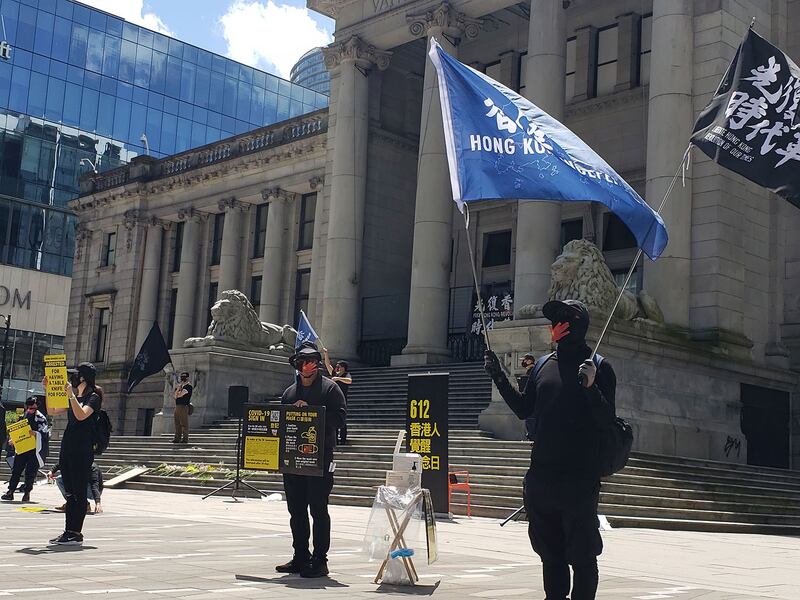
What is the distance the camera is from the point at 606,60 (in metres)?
Answer: 38.5

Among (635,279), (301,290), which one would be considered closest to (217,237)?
(301,290)

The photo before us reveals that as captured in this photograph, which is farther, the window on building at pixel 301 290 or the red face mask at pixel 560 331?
the window on building at pixel 301 290

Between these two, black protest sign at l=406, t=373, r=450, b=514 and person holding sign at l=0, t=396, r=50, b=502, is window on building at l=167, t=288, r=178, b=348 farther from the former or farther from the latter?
black protest sign at l=406, t=373, r=450, b=514

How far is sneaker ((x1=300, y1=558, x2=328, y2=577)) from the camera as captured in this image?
9469 millimetres

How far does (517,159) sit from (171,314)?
43.9 m

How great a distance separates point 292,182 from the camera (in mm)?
45719

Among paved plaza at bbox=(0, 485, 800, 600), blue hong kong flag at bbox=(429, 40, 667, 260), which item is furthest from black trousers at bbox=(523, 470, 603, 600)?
blue hong kong flag at bbox=(429, 40, 667, 260)

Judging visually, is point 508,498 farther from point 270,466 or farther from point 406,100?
point 406,100

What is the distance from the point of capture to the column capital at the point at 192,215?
51.0 metres

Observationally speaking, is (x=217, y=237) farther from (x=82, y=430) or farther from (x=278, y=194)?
(x=82, y=430)

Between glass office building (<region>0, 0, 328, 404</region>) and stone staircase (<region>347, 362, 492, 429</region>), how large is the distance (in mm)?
45999

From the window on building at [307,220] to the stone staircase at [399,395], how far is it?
12384 mm

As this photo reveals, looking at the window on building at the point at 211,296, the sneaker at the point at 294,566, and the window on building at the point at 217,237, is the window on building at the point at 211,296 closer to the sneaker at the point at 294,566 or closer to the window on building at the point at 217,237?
the window on building at the point at 217,237

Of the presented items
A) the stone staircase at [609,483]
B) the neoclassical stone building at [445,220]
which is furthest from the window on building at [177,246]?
the stone staircase at [609,483]
